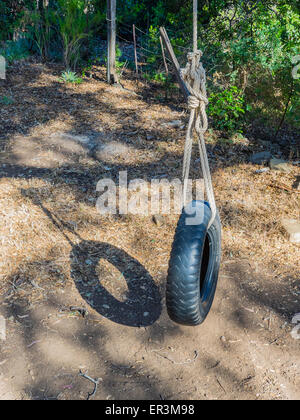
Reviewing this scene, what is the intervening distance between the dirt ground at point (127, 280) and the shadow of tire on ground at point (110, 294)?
11mm

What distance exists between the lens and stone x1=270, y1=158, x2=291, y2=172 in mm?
5418

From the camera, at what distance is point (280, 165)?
544 cm

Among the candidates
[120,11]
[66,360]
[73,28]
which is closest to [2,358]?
[66,360]

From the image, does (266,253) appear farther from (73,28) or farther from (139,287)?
(73,28)

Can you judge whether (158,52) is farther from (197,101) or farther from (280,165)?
(197,101)

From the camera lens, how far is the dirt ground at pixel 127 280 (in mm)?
2564

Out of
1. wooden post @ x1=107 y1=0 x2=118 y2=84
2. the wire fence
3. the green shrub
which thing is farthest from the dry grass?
the wire fence

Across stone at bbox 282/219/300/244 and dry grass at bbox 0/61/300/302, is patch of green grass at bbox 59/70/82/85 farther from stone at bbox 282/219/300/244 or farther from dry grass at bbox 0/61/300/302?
stone at bbox 282/219/300/244

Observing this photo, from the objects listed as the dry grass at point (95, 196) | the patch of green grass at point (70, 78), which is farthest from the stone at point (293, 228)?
the patch of green grass at point (70, 78)

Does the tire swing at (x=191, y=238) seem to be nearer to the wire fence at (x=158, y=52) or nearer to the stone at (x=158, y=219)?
the stone at (x=158, y=219)

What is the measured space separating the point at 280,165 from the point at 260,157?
1.17ft

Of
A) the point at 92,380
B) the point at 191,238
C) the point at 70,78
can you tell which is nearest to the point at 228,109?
the point at 70,78

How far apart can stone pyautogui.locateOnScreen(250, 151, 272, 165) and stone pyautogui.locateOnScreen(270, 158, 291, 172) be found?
→ 0.15 metres
